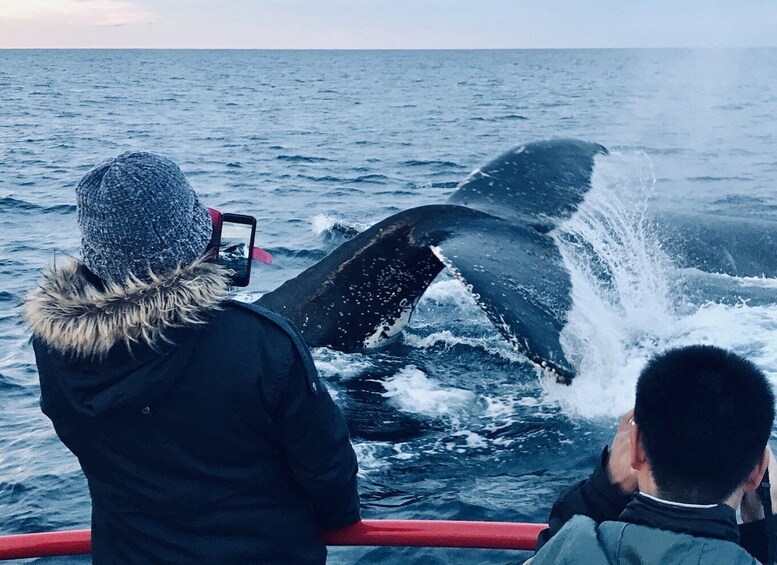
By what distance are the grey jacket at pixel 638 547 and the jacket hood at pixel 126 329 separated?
0.76 meters

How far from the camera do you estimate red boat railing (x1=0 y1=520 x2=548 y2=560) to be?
2256mm

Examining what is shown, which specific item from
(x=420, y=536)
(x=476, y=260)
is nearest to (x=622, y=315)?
(x=476, y=260)

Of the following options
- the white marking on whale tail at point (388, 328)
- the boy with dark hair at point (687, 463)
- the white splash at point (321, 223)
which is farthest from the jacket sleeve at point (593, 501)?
the white splash at point (321, 223)

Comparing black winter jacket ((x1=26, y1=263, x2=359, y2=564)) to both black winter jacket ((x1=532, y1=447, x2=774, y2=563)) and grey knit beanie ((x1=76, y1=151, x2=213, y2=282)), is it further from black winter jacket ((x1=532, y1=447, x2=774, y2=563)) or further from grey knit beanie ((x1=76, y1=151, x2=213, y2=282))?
black winter jacket ((x1=532, y1=447, x2=774, y2=563))

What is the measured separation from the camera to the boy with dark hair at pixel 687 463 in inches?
56.8

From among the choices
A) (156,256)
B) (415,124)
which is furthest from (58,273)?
(415,124)

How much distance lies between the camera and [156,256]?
67.7 inches

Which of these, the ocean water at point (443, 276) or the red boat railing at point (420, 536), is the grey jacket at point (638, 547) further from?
the ocean water at point (443, 276)

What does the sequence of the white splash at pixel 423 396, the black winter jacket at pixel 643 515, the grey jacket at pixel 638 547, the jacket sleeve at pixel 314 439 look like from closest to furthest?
1. the grey jacket at pixel 638 547
2. the black winter jacket at pixel 643 515
3. the jacket sleeve at pixel 314 439
4. the white splash at pixel 423 396

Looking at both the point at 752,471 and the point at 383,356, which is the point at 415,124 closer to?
the point at 383,356

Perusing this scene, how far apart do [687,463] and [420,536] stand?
90 centimetres

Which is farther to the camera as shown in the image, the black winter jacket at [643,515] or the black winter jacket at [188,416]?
the black winter jacket at [188,416]

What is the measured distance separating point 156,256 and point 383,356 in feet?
13.4

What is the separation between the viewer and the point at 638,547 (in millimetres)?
1432
